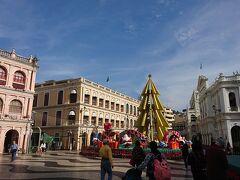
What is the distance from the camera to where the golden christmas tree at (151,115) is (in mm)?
26172

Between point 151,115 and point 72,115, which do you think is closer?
point 151,115

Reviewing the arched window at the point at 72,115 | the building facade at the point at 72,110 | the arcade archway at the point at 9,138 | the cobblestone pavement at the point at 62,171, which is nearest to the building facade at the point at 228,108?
the building facade at the point at 72,110

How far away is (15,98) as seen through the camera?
3033cm

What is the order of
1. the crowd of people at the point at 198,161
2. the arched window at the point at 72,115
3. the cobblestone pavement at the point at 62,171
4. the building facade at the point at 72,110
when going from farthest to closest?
1. the arched window at the point at 72,115
2. the building facade at the point at 72,110
3. the cobblestone pavement at the point at 62,171
4. the crowd of people at the point at 198,161

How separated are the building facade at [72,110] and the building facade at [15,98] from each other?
1143cm

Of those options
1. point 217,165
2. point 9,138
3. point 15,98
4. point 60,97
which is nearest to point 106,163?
point 217,165

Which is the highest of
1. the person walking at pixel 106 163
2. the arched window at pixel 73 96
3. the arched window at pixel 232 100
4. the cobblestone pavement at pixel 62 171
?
the arched window at pixel 73 96

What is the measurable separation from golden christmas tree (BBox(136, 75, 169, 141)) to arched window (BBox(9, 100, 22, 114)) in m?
16.4

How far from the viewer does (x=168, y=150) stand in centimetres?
2219

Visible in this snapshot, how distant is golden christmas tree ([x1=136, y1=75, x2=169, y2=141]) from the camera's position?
85.9 ft

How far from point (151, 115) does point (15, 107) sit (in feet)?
60.2

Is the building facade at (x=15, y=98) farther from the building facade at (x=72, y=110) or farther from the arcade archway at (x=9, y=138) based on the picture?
the building facade at (x=72, y=110)

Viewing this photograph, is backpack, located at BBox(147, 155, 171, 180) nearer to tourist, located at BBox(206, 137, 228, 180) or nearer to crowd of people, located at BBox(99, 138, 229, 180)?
crowd of people, located at BBox(99, 138, 229, 180)

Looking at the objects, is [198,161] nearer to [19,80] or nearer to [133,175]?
[133,175]
